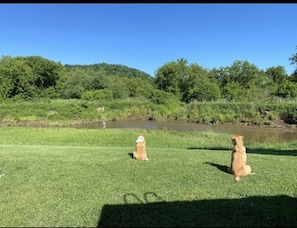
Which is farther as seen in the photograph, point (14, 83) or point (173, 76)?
point (173, 76)

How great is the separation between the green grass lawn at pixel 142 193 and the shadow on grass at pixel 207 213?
13 mm

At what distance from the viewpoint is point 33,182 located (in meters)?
6.65

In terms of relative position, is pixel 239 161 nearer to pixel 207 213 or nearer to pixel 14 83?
pixel 207 213

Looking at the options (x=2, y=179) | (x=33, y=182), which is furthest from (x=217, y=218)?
(x=2, y=179)

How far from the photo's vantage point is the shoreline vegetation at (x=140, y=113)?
33.4 metres

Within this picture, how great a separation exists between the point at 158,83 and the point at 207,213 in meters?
59.3

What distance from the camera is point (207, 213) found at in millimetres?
4930

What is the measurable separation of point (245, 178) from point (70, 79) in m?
54.0

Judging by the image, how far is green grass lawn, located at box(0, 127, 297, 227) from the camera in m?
Result: 4.78

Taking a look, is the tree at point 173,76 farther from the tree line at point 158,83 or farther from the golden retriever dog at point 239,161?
the golden retriever dog at point 239,161

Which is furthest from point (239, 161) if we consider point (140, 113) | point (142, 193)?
point (140, 113)

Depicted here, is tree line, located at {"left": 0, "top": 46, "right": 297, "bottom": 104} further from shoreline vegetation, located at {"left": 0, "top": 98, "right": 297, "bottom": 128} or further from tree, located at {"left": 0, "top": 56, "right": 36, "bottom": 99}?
shoreline vegetation, located at {"left": 0, "top": 98, "right": 297, "bottom": 128}

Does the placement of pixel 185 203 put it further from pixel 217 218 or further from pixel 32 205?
pixel 32 205

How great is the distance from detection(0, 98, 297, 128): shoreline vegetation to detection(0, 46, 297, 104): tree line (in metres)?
5.26
